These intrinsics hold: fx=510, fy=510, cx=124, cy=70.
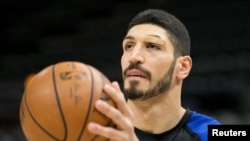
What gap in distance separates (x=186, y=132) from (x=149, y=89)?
429 millimetres

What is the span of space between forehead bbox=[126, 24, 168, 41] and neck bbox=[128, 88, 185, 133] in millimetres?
337

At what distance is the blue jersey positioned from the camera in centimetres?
289

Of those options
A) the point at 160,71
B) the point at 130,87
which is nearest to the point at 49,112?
the point at 130,87

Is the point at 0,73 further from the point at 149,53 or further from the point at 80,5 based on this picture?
the point at 149,53

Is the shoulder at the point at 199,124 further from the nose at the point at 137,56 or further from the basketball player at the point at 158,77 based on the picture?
the nose at the point at 137,56

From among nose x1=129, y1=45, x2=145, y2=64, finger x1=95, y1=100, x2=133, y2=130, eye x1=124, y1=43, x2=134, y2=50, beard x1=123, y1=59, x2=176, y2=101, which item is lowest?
beard x1=123, y1=59, x2=176, y2=101

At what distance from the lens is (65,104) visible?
1.90m

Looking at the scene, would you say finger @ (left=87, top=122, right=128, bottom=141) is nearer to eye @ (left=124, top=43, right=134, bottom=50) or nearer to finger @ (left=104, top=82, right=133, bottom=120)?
finger @ (left=104, top=82, right=133, bottom=120)

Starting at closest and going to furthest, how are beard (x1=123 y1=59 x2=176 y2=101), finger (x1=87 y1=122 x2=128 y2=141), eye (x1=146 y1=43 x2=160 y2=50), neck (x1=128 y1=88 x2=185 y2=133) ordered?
finger (x1=87 y1=122 x2=128 y2=141), beard (x1=123 y1=59 x2=176 y2=101), eye (x1=146 y1=43 x2=160 y2=50), neck (x1=128 y1=88 x2=185 y2=133)

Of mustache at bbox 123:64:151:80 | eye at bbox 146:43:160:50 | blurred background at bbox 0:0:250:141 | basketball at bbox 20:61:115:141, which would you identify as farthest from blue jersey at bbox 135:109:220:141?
blurred background at bbox 0:0:250:141

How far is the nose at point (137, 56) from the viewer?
8.71ft

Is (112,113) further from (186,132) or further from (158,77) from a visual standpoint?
(186,132)

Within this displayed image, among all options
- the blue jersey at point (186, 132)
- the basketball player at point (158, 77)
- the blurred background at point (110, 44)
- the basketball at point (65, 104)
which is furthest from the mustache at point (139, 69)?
the blurred background at point (110, 44)
